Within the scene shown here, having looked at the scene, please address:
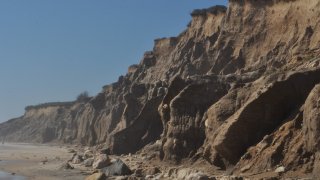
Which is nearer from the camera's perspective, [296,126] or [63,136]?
[296,126]

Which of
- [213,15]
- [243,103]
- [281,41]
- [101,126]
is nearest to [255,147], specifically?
[243,103]

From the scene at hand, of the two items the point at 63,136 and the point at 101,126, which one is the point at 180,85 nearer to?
the point at 101,126

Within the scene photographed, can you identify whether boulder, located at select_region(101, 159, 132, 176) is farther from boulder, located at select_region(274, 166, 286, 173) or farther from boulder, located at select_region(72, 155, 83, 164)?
boulder, located at select_region(72, 155, 83, 164)

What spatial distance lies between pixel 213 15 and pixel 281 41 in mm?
19479

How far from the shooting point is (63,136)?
112m

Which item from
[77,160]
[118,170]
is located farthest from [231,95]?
[77,160]

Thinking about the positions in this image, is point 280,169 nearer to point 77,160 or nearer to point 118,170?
point 118,170

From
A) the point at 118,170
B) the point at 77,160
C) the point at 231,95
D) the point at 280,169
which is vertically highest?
the point at 231,95

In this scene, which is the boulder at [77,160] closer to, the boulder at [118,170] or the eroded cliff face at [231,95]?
the eroded cliff face at [231,95]

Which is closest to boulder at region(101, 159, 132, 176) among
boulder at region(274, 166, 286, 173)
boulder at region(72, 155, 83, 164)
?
boulder at region(274, 166, 286, 173)

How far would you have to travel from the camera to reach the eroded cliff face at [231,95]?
2367 cm

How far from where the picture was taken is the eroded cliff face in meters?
23.7

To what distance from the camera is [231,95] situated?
92.8 ft

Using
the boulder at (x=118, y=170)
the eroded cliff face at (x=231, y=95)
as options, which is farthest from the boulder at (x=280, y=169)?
the boulder at (x=118, y=170)
